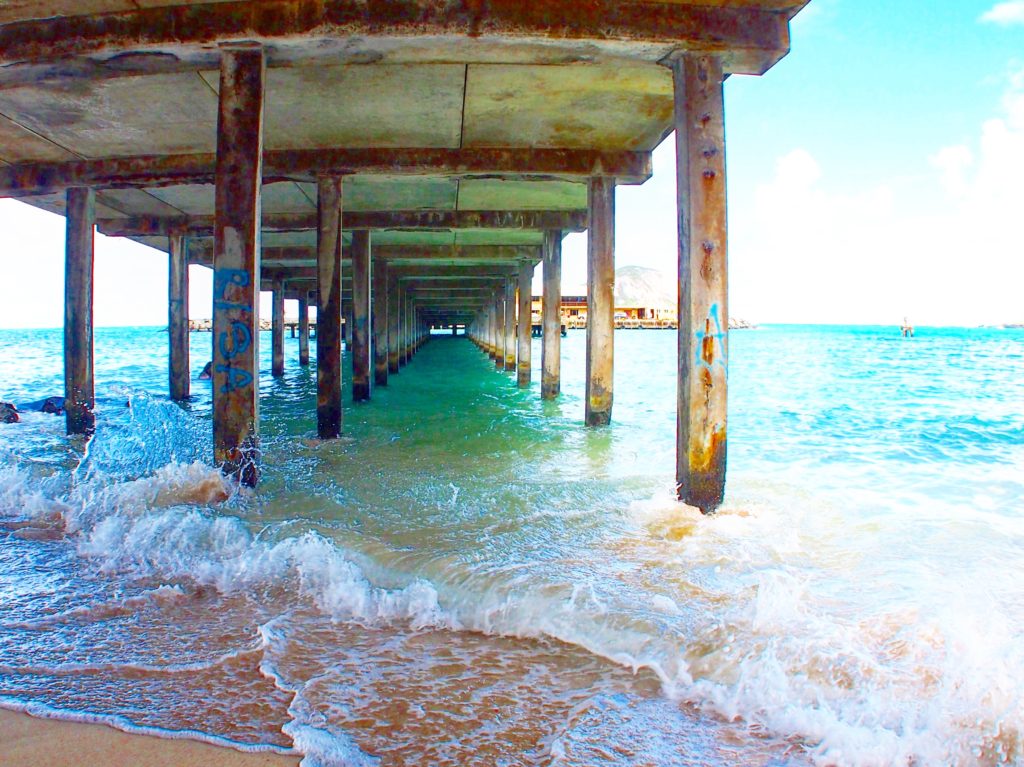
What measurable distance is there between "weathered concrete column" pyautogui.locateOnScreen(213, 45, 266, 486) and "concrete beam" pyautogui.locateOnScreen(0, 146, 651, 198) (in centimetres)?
284

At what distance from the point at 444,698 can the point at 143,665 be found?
4.03 ft

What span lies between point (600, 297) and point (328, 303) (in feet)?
12.1

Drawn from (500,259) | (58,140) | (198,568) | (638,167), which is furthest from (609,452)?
(500,259)

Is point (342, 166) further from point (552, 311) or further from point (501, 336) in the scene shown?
point (501, 336)

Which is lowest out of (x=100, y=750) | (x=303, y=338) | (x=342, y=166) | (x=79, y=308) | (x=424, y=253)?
(x=100, y=750)

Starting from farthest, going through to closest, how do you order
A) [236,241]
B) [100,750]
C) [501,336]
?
1. [501,336]
2. [236,241]
3. [100,750]

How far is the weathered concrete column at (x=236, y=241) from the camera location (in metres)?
5.45

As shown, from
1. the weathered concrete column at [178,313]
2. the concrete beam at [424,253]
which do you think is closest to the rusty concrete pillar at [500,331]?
the concrete beam at [424,253]

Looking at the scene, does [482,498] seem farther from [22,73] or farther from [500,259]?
[500,259]

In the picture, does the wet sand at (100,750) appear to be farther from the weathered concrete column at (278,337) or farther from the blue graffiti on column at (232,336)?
the weathered concrete column at (278,337)

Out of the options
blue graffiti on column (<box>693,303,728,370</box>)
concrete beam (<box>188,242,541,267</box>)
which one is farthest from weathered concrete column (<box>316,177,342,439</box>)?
concrete beam (<box>188,242,541,267</box>)

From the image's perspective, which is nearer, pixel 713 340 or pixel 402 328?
pixel 713 340

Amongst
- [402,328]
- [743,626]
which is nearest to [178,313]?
[743,626]

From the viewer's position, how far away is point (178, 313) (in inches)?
540
